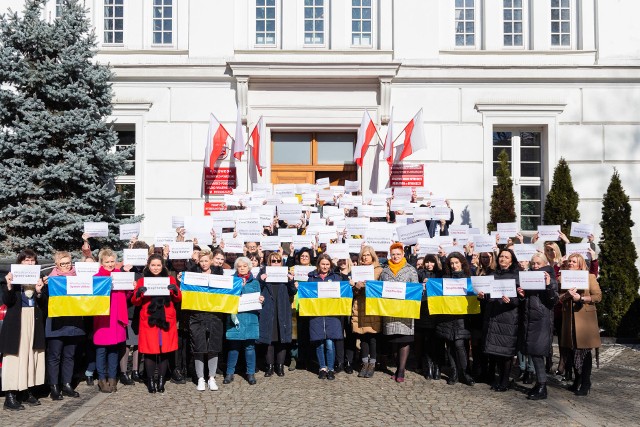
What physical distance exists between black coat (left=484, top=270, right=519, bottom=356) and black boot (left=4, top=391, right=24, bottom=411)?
17.7 feet

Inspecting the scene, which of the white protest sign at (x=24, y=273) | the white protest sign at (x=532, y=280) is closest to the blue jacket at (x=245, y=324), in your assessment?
the white protest sign at (x=24, y=273)

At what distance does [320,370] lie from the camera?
9.90 meters

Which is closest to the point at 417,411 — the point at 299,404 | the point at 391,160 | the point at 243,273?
the point at 299,404

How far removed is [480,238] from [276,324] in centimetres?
300

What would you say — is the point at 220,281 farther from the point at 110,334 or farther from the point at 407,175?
the point at 407,175

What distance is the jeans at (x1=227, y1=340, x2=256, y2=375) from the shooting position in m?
9.66

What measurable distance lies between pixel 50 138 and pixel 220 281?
5.86 m

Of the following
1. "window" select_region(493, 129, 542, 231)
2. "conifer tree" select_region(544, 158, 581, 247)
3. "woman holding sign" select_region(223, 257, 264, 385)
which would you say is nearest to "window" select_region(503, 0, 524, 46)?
"window" select_region(493, 129, 542, 231)

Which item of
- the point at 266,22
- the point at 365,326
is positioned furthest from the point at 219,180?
the point at 365,326

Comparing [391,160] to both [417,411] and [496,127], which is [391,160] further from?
[417,411]

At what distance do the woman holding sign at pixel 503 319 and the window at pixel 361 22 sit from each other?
850cm

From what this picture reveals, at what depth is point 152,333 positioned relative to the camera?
9047 millimetres

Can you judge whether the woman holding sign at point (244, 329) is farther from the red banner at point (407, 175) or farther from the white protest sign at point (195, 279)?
the red banner at point (407, 175)

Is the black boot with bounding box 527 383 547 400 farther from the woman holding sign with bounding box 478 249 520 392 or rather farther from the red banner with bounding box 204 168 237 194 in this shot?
the red banner with bounding box 204 168 237 194
